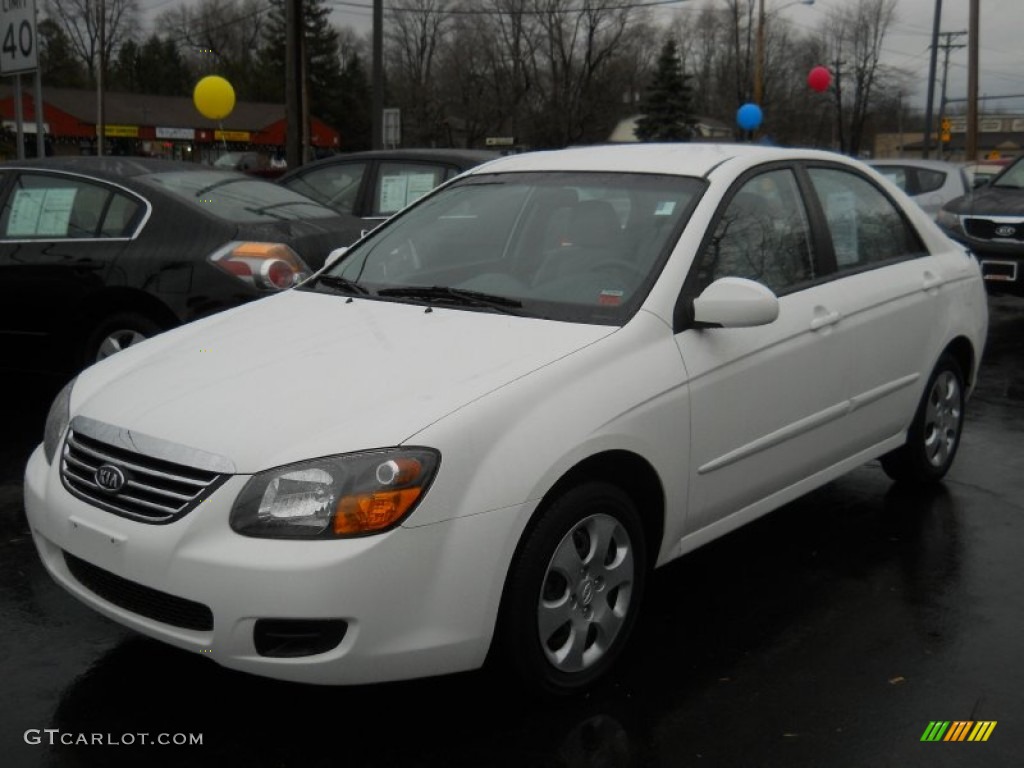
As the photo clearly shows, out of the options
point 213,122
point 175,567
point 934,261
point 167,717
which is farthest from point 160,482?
point 213,122

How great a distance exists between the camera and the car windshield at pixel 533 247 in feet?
12.5

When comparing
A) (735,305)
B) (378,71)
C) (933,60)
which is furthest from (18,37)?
(933,60)

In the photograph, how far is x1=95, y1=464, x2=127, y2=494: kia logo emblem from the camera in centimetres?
309

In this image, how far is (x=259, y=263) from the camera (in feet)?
21.2

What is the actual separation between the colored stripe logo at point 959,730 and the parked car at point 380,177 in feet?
21.0

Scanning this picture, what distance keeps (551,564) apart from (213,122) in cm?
7216

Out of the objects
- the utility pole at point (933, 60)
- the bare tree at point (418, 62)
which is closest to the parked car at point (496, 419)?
the utility pole at point (933, 60)

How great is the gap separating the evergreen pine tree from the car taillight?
68.2 meters

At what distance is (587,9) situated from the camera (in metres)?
67.8

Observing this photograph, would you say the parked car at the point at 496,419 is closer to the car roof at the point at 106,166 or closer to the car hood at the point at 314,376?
the car hood at the point at 314,376

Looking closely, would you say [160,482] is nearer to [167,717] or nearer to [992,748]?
[167,717]

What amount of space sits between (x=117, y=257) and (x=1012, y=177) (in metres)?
10.4

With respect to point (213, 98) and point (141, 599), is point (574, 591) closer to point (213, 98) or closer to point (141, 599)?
point (141, 599)

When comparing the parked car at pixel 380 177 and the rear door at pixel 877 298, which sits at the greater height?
Result: the parked car at pixel 380 177
